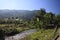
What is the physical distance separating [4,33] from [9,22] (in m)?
5.91

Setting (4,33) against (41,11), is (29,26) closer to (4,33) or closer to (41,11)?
(41,11)

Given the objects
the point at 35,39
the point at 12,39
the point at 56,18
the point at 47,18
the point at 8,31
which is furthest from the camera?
the point at 56,18

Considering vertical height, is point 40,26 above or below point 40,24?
below

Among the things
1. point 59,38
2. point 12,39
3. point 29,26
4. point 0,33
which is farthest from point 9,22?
point 59,38

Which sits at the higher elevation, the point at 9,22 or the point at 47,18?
the point at 47,18

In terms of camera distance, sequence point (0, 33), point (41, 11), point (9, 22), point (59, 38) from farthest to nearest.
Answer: point (9, 22) < point (41, 11) < point (0, 33) < point (59, 38)

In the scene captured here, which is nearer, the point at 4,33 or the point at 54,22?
the point at 4,33

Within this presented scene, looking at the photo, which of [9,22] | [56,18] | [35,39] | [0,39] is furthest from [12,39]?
[9,22]

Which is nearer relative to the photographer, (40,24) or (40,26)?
(40,24)

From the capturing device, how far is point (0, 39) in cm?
790

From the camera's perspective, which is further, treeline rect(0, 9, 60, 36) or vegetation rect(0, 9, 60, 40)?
treeline rect(0, 9, 60, 36)

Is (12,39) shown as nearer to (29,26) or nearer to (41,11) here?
(29,26)

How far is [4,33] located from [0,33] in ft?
1.14

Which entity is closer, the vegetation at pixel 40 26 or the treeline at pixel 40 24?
the vegetation at pixel 40 26
